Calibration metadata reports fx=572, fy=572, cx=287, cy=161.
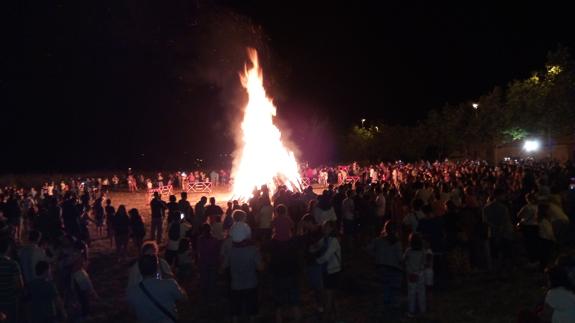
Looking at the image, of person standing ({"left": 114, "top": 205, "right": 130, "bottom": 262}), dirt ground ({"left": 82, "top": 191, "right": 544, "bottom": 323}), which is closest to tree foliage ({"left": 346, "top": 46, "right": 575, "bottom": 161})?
dirt ground ({"left": 82, "top": 191, "right": 544, "bottom": 323})

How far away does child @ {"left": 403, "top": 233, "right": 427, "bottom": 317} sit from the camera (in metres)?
9.01

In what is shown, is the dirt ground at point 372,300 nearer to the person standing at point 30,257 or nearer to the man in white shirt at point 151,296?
the person standing at point 30,257

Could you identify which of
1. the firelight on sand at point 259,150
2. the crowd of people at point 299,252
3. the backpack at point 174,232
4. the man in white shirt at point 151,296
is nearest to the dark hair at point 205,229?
the crowd of people at point 299,252

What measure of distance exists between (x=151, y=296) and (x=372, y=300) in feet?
18.5

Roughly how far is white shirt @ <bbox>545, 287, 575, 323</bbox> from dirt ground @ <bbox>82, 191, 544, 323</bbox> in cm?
370

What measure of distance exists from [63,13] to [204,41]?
416 inches

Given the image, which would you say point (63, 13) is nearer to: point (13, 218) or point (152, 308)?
point (13, 218)

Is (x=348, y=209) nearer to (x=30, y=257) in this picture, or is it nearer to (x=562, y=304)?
(x=30, y=257)

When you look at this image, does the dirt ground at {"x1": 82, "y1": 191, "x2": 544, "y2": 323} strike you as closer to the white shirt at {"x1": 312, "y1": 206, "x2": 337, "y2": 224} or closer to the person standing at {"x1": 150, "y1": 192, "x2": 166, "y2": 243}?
the white shirt at {"x1": 312, "y1": 206, "x2": 337, "y2": 224}

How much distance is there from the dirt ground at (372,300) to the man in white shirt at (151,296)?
3.90 meters

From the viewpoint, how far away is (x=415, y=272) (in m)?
9.05

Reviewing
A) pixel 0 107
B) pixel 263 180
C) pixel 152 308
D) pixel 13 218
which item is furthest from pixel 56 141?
pixel 152 308

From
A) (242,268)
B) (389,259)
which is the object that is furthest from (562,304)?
(242,268)

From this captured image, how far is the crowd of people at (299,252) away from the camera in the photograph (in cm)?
739
